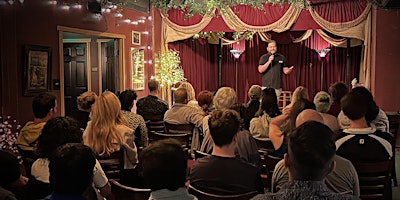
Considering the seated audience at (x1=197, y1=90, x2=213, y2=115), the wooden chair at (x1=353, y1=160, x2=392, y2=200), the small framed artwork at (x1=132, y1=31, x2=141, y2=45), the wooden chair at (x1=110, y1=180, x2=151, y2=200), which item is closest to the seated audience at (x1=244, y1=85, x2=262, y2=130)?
the seated audience at (x1=197, y1=90, x2=213, y2=115)

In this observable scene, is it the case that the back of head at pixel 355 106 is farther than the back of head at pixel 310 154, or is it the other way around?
the back of head at pixel 355 106

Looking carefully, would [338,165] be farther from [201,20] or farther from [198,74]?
[198,74]

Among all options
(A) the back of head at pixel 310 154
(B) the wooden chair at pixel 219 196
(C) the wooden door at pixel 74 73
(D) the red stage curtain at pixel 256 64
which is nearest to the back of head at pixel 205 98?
(B) the wooden chair at pixel 219 196

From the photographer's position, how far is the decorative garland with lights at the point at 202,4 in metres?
8.50

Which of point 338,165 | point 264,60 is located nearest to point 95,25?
point 264,60

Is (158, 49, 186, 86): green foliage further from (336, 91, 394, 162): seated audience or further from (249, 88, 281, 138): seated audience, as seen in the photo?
(336, 91, 394, 162): seated audience

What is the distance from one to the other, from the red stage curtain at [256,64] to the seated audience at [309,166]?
859cm

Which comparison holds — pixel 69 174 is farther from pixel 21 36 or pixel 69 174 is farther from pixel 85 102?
pixel 21 36

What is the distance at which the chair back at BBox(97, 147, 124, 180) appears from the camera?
3602 millimetres

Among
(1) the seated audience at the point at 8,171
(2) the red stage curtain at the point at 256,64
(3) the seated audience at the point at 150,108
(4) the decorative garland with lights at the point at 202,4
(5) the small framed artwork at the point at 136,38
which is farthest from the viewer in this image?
(2) the red stage curtain at the point at 256,64

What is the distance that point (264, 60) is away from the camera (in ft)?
30.6

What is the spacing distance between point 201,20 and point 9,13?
166 inches

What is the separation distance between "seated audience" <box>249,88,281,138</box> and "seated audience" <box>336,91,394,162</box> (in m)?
1.14

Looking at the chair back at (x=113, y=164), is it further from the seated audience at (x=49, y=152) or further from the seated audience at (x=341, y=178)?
the seated audience at (x=341, y=178)
